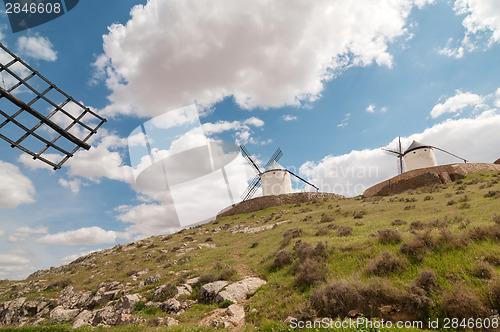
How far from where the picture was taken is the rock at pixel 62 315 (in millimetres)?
16839

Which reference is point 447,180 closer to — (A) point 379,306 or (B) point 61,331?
(A) point 379,306

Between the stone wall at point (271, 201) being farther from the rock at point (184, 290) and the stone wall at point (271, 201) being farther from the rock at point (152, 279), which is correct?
the rock at point (184, 290)

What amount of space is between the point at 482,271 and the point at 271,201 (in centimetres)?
4101

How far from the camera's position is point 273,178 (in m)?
55.7

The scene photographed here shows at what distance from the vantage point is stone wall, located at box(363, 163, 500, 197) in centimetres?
3679

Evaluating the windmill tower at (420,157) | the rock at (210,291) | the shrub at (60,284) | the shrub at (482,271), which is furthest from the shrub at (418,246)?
the windmill tower at (420,157)

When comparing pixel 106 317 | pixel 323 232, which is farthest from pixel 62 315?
pixel 323 232

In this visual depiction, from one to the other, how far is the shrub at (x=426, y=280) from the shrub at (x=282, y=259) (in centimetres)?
738

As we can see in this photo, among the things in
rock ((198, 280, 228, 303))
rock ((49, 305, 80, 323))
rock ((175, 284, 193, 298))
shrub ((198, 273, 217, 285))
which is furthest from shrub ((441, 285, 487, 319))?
A: rock ((49, 305, 80, 323))

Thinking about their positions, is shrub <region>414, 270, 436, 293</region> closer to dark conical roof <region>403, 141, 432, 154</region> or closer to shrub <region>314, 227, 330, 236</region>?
shrub <region>314, 227, 330, 236</region>

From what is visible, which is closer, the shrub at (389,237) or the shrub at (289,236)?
the shrub at (389,237)

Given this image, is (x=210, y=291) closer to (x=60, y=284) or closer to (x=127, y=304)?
(x=127, y=304)

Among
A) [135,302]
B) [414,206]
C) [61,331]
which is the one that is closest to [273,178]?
[414,206]

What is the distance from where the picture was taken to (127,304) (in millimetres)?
15195
